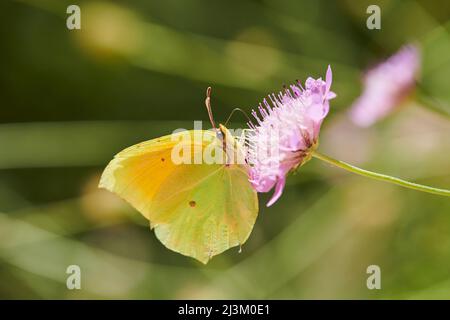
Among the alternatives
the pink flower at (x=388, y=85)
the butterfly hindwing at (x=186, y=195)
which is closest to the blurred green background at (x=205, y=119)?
the pink flower at (x=388, y=85)

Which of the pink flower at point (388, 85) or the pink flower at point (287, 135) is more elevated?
the pink flower at point (388, 85)

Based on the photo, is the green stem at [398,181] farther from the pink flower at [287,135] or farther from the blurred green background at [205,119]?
the blurred green background at [205,119]

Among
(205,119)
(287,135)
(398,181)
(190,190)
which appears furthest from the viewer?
(205,119)

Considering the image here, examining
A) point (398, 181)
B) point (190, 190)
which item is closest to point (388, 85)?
point (190, 190)

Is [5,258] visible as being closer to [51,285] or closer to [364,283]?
[51,285]

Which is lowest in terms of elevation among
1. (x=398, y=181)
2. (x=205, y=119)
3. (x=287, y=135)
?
(x=398, y=181)

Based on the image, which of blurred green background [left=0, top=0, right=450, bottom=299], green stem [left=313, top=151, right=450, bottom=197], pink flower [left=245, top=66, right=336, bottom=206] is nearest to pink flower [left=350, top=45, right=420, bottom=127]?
blurred green background [left=0, top=0, right=450, bottom=299]

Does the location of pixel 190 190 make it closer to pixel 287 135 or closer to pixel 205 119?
pixel 287 135
